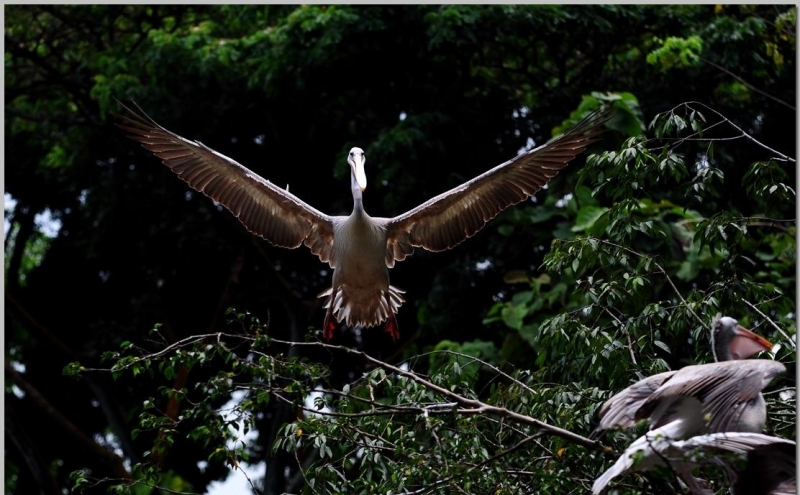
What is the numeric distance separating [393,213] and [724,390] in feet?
23.6

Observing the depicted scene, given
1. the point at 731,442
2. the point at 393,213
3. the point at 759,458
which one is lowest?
the point at 759,458

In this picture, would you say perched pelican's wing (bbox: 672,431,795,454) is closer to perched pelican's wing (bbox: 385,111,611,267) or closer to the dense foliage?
the dense foliage

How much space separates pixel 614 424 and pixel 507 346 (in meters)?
4.75

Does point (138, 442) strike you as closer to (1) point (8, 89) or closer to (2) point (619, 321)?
(1) point (8, 89)

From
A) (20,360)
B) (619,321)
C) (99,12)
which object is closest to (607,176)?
(619,321)

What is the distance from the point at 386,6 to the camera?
1171 cm

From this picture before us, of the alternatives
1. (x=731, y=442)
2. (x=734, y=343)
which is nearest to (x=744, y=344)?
(x=734, y=343)

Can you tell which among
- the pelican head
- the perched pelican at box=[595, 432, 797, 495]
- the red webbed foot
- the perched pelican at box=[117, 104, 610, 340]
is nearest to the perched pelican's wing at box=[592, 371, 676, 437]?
the perched pelican at box=[595, 432, 797, 495]

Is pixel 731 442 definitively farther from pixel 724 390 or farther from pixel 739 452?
pixel 724 390


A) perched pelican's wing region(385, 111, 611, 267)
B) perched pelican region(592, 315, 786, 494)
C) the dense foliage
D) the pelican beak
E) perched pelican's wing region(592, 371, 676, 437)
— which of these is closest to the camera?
perched pelican region(592, 315, 786, 494)

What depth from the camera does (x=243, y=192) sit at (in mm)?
8180

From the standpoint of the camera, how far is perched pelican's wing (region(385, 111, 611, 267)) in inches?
303

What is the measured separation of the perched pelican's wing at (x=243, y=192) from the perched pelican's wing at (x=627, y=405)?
3702mm

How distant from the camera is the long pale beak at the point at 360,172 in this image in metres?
7.80
